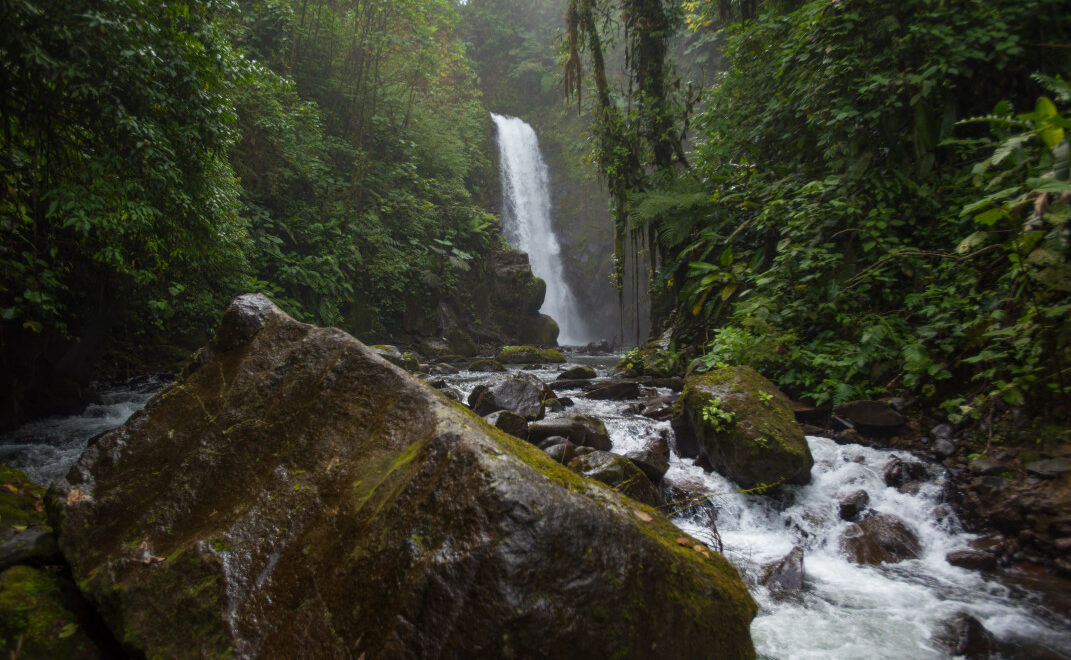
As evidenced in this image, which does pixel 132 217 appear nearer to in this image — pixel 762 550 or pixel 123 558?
pixel 123 558

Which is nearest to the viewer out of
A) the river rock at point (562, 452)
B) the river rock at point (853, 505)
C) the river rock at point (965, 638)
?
the river rock at point (965, 638)

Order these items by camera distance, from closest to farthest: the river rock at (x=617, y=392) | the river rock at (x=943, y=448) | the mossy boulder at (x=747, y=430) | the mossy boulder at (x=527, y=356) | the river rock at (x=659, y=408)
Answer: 1. the river rock at (x=943, y=448)
2. the mossy boulder at (x=747, y=430)
3. the river rock at (x=659, y=408)
4. the river rock at (x=617, y=392)
5. the mossy boulder at (x=527, y=356)

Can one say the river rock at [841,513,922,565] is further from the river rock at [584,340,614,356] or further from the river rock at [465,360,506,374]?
the river rock at [584,340,614,356]

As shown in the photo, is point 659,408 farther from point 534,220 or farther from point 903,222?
point 534,220

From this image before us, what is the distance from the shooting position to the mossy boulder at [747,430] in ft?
15.1

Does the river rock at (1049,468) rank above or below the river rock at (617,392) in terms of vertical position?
above

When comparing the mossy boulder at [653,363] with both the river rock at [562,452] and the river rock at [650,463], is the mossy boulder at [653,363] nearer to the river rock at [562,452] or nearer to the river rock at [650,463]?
the river rock at [650,463]

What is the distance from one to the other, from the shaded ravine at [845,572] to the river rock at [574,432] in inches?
11.2

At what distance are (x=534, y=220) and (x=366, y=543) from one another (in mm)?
25917

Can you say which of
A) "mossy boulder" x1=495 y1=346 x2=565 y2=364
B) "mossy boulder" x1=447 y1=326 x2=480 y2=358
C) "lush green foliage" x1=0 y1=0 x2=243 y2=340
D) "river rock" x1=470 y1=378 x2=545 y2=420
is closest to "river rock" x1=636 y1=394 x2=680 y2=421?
"river rock" x1=470 y1=378 x2=545 y2=420

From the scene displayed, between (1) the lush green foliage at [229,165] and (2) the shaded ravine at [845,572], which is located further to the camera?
(1) the lush green foliage at [229,165]

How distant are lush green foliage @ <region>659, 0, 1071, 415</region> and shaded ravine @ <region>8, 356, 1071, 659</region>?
1101mm

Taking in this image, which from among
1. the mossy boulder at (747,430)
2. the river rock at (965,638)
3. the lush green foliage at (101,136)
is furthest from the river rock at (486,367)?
the river rock at (965,638)

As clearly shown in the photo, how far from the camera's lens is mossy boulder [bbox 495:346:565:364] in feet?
47.0
